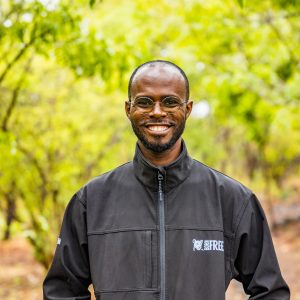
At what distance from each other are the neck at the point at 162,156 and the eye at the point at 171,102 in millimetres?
187

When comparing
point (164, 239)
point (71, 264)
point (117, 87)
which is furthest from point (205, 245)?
point (117, 87)

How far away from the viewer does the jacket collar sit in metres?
2.62

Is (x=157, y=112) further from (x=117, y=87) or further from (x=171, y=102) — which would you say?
(x=117, y=87)

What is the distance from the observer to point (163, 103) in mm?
2590

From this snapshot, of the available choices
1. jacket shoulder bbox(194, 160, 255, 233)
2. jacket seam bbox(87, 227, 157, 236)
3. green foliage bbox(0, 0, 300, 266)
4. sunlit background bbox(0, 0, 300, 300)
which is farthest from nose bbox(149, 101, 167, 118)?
green foliage bbox(0, 0, 300, 266)

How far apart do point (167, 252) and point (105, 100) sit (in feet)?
39.1

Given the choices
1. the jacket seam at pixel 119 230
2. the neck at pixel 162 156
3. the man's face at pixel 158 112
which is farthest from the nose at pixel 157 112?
the jacket seam at pixel 119 230

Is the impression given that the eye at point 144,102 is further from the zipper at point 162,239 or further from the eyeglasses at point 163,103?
the zipper at point 162,239

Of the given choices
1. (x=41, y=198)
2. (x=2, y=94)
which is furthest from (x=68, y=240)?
(x=41, y=198)

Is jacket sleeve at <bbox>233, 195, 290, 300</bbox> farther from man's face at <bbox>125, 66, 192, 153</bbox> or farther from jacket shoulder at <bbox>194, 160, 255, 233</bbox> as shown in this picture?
man's face at <bbox>125, 66, 192, 153</bbox>

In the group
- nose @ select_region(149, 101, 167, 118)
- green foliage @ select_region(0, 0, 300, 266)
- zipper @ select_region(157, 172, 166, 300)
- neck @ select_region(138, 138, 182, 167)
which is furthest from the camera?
green foliage @ select_region(0, 0, 300, 266)

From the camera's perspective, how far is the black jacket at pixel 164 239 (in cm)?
251

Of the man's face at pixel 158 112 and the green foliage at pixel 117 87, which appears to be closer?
the man's face at pixel 158 112

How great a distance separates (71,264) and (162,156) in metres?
0.66
